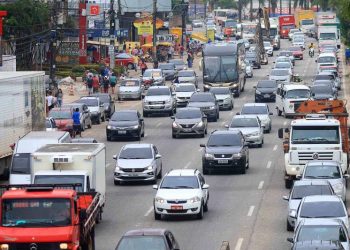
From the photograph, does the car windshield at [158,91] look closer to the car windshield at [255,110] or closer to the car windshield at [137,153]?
the car windshield at [255,110]

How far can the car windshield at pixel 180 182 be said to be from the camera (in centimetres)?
3916

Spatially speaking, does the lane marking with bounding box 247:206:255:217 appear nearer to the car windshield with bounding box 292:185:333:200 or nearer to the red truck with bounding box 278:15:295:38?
the car windshield with bounding box 292:185:333:200

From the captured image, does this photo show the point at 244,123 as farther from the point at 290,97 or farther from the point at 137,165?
the point at 290,97

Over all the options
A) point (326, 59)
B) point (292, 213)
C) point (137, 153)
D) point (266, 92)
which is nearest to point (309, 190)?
point (292, 213)

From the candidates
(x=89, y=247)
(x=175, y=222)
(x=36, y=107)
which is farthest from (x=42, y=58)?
(x=89, y=247)

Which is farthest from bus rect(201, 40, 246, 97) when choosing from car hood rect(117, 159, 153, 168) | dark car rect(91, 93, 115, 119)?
car hood rect(117, 159, 153, 168)

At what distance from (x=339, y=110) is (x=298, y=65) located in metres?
68.1

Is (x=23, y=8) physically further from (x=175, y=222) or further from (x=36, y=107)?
(x=175, y=222)

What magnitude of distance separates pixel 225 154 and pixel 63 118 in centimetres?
1520

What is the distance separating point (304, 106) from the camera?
51.2 metres

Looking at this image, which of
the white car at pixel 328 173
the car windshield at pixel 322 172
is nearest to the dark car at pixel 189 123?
the white car at pixel 328 173

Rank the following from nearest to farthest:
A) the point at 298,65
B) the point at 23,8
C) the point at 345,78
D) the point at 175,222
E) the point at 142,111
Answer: the point at 175,222
the point at 142,111
the point at 23,8
the point at 345,78
the point at 298,65

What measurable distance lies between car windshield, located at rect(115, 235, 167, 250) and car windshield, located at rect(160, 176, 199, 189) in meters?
11.2

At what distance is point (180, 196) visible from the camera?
126ft
